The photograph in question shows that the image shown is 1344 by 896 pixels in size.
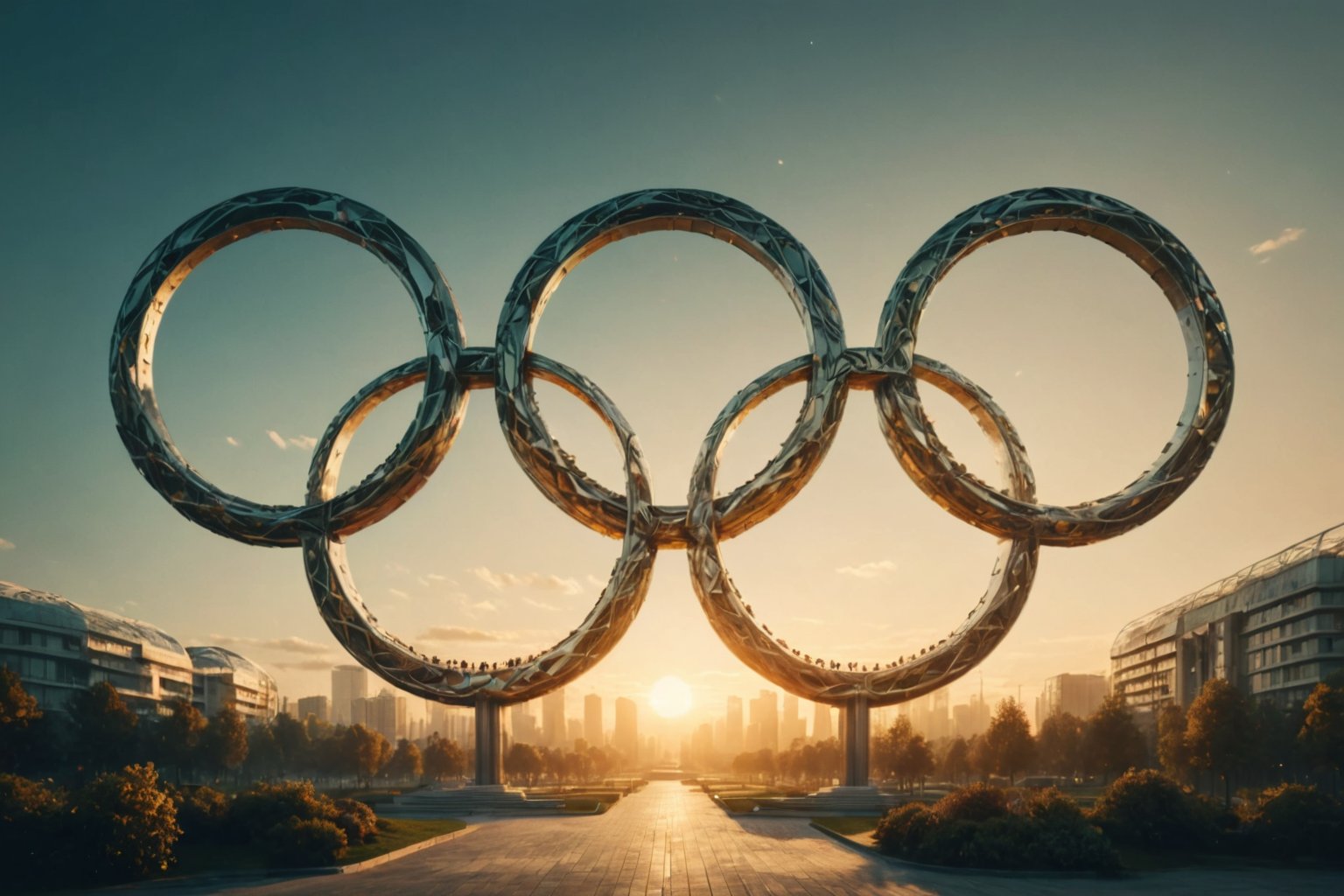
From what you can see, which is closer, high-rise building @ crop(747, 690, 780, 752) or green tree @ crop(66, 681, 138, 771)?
green tree @ crop(66, 681, 138, 771)

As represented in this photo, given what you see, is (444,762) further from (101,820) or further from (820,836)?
(101,820)

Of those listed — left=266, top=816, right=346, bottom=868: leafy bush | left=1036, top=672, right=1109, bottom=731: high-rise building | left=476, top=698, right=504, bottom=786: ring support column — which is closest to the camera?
left=266, top=816, right=346, bottom=868: leafy bush

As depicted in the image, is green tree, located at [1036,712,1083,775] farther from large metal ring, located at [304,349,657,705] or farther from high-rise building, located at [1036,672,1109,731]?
high-rise building, located at [1036,672,1109,731]

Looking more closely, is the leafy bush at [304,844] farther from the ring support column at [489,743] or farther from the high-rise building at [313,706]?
the high-rise building at [313,706]

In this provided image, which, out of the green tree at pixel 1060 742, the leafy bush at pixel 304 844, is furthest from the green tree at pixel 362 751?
the leafy bush at pixel 304 844

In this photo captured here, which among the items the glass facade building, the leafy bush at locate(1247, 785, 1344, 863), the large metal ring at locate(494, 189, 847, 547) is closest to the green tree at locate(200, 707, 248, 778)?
the large metal ring at locate(494, 189, 847, 547)
